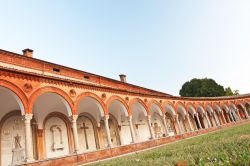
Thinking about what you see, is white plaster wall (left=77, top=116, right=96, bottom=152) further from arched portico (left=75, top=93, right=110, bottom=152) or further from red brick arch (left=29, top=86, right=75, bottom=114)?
red brick arch (left=29, top=86, right=75, bottom=114)

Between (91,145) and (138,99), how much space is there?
6039mm

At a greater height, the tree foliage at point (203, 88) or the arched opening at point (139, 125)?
the tree foliage at point (203, 88)

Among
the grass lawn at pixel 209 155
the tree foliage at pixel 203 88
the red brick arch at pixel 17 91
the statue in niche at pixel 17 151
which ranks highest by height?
the tree foliage at pixel 203 88

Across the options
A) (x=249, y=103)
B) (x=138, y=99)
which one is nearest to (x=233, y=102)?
(x=249, y=103)

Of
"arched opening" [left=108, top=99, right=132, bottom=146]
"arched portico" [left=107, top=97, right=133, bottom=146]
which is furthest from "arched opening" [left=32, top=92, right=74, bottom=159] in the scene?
"arched opening" [left=108, top=99, right=132, bottom=146]

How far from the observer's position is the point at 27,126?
9.47 meters

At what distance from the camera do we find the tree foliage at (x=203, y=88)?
50.8 meters

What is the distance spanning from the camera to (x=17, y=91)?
947 centimetres

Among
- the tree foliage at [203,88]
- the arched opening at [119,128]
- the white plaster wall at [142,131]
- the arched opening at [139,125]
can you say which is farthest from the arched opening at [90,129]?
the tree foliage at [203,88]

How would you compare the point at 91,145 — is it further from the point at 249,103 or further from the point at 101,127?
the point at 249,103

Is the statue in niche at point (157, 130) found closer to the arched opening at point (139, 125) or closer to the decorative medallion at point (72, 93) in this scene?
the arched opening at point (139, 125)

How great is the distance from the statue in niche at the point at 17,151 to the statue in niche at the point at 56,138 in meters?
2.16

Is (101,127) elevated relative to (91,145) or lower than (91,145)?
elevated

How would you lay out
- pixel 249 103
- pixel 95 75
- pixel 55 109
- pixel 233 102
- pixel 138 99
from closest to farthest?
pixel 55 109 → pixel 138 99 → pixel 95 75 → pixel 233 102 → pixel 249 103
